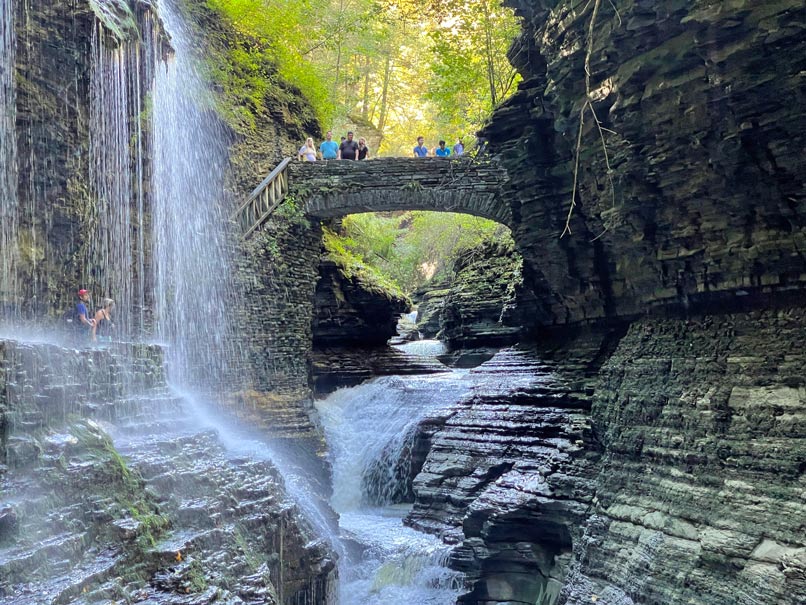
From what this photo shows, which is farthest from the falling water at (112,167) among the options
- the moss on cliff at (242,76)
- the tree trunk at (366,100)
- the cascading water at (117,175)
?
the tree trunk at (366,100)

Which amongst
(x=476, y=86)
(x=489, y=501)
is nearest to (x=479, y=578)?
Answer: (x=489, y=501)

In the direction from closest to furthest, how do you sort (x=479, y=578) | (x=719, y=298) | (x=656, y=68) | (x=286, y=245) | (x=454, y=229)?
(x=656, y=68) < (x=719, y=298) < (x=479, y=578) < (x=286, y=245) < (x=454, y=229)

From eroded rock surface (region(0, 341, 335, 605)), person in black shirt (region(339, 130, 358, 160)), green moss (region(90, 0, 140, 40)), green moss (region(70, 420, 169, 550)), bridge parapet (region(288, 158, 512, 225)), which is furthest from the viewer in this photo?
person in black shirt (region(339, 130, 358, 160))

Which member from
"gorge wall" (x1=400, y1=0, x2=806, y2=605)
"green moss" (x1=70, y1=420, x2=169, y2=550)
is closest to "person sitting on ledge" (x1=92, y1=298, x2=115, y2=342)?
"green moss" (x1=70, y1=420, x2=169, y2=550)

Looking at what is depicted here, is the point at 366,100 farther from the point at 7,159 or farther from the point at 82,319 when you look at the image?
the point at 82,319

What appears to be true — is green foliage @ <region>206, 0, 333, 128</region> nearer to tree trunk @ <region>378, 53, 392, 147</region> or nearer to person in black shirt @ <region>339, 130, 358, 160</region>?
person in black shirt @ <region>339, 130, 358, 160</region>

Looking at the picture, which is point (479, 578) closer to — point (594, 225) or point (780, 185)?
point (594, 225)

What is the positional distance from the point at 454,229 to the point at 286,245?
8932 millimetres

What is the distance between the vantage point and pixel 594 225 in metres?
8.70

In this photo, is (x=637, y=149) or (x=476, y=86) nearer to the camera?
(x=637, y=149)

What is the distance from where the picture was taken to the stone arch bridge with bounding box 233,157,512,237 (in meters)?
15.0

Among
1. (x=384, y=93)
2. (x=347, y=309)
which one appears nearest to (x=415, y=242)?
(x=347, y=309)

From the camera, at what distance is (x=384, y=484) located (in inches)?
517

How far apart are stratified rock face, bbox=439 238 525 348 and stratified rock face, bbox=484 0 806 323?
847cm
